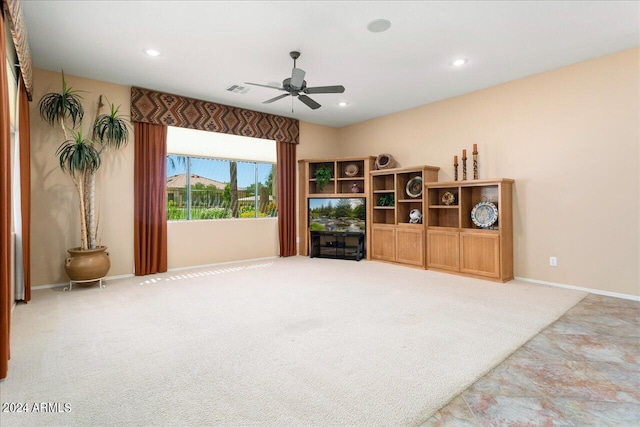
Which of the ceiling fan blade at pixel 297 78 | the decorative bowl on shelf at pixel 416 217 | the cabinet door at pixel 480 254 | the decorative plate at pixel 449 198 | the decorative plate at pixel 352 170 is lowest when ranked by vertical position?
the cabinet door at pixel 480 254

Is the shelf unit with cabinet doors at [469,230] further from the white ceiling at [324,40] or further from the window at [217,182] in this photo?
the window at [217,182]

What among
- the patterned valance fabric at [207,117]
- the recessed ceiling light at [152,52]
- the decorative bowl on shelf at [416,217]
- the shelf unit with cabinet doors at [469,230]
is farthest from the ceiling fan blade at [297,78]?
the decorative bowl on shelf at [416,217]

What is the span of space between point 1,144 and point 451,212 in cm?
538

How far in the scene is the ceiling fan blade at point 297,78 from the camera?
350 centimetres

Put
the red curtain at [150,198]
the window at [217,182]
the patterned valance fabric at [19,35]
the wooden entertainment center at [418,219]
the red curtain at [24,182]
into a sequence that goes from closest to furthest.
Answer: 1. the patterned valance fabric at [19,35]
2. the red curtain at [24,182]
3. the wooden entertainment center at [418,219]
4. the red curtain at [150,198]
5. the window at [217,182]

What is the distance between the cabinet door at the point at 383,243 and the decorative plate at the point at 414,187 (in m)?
0.71

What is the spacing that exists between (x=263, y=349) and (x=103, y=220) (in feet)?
11.8

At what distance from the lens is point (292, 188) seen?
677 centimetres

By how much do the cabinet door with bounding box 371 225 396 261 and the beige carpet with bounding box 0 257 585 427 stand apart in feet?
5.10

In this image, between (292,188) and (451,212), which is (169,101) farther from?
(451,212)

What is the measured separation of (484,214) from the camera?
4.81 m

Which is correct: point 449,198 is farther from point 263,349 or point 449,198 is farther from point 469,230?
point 263,349

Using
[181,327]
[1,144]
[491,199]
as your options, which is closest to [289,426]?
[181,327]

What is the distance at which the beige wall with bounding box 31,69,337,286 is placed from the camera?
4273 mm
